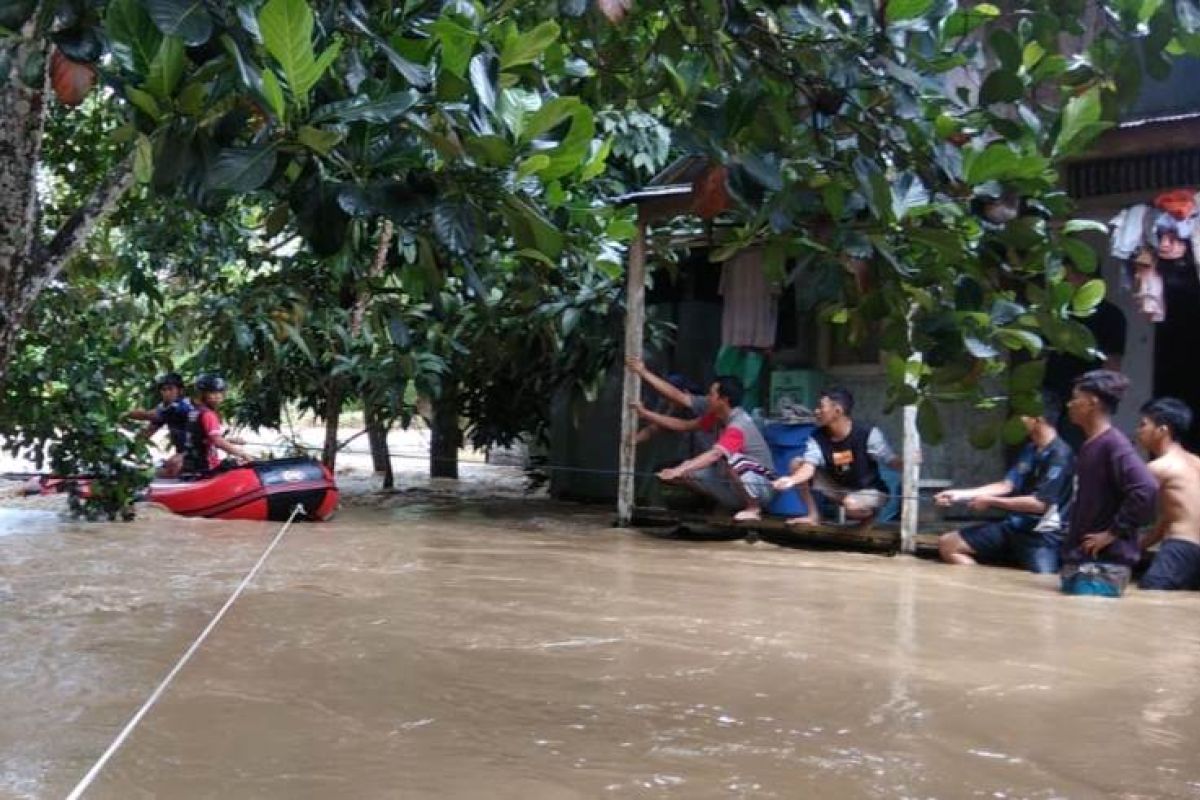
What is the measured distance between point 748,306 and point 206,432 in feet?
15.3

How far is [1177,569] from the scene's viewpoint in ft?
21.5

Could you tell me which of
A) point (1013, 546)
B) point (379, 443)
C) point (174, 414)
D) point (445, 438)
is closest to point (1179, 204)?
point (1013, 546)

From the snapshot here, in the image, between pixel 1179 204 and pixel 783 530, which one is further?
pixel 783 530

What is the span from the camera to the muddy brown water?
10.2 feet

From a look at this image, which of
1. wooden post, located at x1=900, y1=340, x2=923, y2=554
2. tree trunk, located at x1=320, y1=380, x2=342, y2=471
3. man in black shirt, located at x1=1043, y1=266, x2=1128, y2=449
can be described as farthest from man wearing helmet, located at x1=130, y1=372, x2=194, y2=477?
man in black shirt, located at x1=1043, y1=266, x2=1128, y2=449

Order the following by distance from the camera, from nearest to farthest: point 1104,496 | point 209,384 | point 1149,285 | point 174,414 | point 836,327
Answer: point 836,327 < point 1104,496 < point 1149,285 < point 209,384 < point 174,414

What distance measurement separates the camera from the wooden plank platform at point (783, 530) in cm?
808

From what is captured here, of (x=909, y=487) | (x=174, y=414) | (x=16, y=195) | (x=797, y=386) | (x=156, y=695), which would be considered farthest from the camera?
(x=174, y=414)

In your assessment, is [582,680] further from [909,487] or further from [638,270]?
[638,270]

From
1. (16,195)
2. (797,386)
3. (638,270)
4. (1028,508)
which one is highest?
(638,270)

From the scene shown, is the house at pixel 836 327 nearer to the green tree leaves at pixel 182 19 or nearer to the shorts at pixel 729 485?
the shorts at pixel 729 485

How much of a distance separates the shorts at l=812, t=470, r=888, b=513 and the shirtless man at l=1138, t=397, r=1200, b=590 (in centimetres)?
182

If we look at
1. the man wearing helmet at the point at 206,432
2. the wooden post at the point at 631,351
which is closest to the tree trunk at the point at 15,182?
the wooden post at the point at 631,351

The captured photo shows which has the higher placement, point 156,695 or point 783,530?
point 783,530
